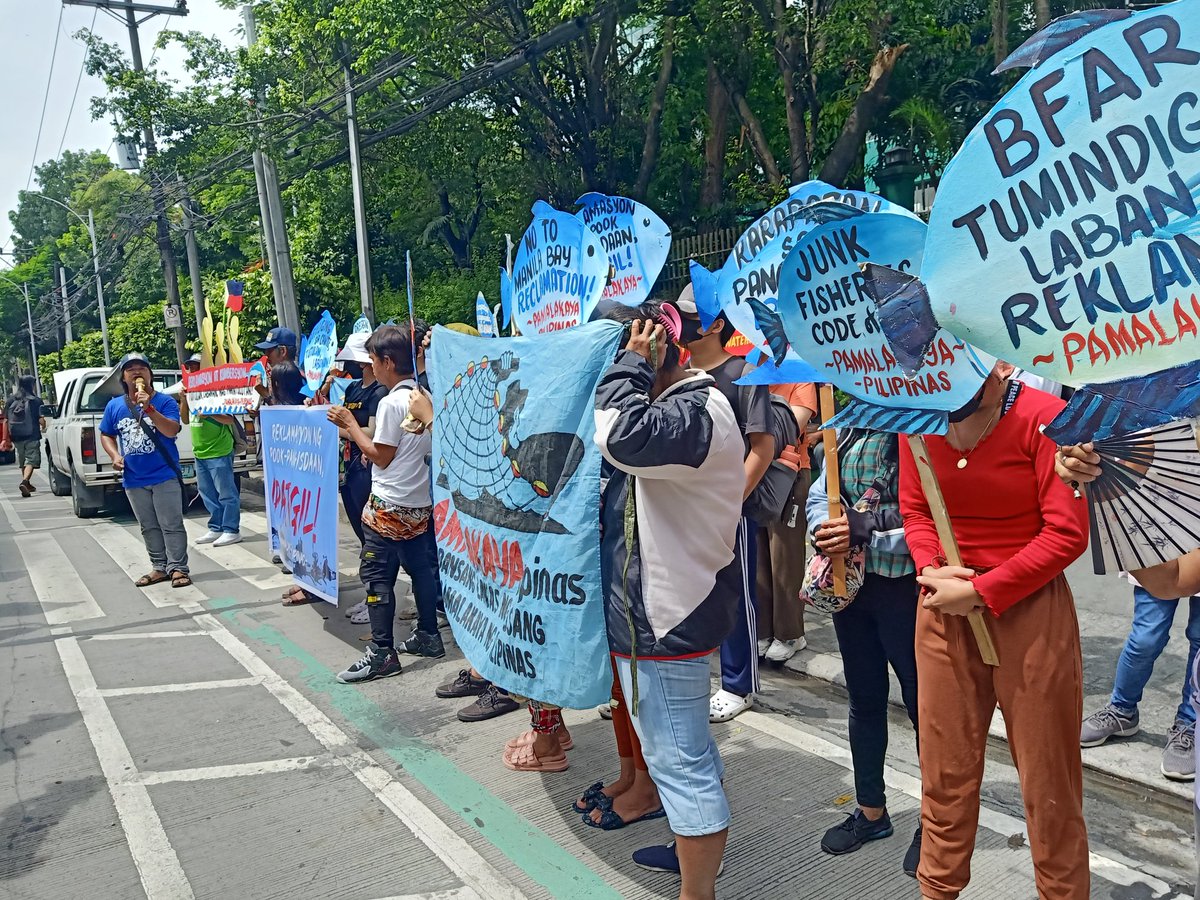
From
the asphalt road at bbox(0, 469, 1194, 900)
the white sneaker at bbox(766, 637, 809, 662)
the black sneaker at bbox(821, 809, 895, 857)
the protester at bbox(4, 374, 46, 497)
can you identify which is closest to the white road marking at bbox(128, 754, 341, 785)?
the asphalt road at bbox(0, 469, 1194, 900)

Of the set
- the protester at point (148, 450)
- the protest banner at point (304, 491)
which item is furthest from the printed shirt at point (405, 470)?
the protester at point (148, 450)

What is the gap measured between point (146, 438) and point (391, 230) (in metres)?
15.1

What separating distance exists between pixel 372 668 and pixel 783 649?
2.25 metres

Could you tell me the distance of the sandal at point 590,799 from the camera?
3402 millimetres

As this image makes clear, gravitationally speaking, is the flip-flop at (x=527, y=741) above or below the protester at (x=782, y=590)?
below

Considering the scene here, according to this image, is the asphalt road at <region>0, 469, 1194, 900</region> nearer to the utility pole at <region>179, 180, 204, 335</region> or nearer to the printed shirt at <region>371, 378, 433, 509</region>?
the printed shirt at <region>371, 378, 433, 509</region>

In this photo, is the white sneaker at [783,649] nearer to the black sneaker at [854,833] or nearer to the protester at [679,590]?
the black sneaker at [854,833]

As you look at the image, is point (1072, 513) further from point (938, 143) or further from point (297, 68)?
point (297, 68)

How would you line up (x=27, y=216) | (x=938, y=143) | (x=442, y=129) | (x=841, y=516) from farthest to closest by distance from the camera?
1. (x=27, y=216)
2. (x=442, y=129)
3. (x=938, y=143)
4. (x=841, y=516)

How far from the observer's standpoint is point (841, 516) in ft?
9.27

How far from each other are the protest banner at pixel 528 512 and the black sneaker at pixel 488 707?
2.97 ft

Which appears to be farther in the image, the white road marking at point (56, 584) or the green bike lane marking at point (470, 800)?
the white road marking at point (56, 584)

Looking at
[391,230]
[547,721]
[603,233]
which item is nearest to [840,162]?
[603,233]

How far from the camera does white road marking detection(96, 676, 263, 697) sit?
4980 mm
